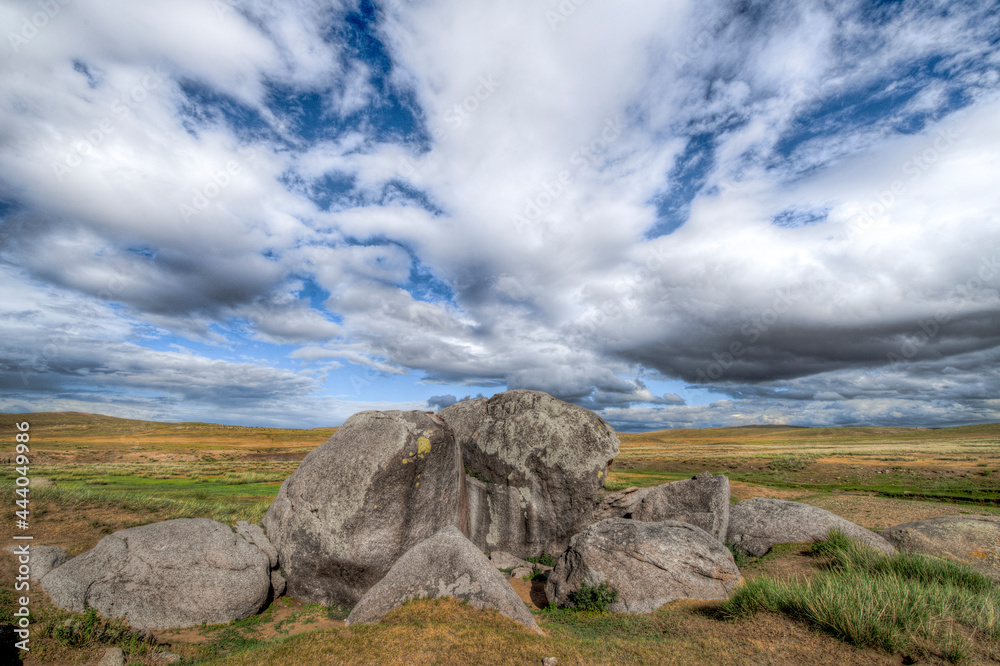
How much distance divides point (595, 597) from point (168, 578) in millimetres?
10682

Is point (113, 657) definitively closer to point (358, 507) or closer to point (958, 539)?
point (358, 507)

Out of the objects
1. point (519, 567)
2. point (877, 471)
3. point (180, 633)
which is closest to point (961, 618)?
point (519, 567)

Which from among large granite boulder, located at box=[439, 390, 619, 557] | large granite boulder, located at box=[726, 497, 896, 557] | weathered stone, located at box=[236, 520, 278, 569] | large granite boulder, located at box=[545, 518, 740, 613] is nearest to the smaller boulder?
large granite boulder, located at box=[726, 497, 896, 557]

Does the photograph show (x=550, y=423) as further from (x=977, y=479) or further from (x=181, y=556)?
(x=977, y=479)

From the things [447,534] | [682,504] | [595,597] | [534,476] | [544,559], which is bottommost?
[544,559]

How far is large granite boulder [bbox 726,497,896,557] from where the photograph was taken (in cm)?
1431

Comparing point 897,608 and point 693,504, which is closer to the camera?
point 897,608

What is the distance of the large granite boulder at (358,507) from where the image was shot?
1266 cm

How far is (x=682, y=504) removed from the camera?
55.6 ft

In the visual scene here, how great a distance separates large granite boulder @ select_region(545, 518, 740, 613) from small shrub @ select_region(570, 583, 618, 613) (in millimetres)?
111

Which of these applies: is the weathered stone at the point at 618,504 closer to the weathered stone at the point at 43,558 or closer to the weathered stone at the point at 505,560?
the weathered stone at the point at 505,560

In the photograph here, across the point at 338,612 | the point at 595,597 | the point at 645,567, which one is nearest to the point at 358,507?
the point at 338,612

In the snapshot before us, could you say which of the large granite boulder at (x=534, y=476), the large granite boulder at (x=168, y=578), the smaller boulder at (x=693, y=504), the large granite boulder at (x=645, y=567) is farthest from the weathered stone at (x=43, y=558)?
the smaller boulder at (x=693, y=504)

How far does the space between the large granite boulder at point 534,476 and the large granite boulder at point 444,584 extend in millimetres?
6386
